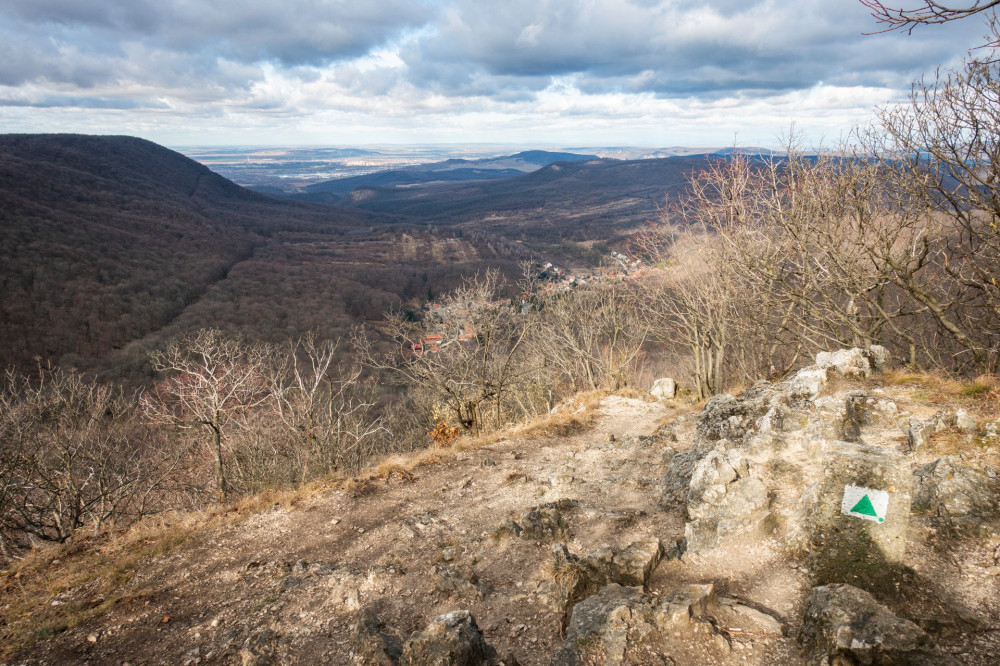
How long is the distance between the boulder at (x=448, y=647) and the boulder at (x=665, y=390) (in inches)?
504

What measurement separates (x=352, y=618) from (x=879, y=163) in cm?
1301

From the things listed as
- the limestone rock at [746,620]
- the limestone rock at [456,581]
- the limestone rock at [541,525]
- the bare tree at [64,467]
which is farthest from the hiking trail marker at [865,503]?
the bare tree at [64,467]

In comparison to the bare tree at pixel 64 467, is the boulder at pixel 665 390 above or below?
above

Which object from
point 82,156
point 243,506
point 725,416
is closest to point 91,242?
point 82,156

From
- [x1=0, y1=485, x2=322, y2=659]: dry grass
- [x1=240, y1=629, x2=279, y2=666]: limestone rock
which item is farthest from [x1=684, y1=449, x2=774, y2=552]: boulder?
[x1=0, y1=485, x2=322, y2=659]: dry grass

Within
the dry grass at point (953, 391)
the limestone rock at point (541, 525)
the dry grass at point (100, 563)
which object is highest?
the dry grass at point (953, 391)

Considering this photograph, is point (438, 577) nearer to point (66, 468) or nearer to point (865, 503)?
point (865, 503)

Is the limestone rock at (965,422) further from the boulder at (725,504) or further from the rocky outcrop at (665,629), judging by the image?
the rocky outcrop at (665,629)

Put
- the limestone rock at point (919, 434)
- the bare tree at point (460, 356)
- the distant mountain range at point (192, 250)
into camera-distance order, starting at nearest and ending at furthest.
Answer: the limestone rock at point (919, 434) → the bare tree at point (460, 356) → the distant mountain range at point (192, 250)

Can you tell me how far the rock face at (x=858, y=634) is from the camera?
360cm

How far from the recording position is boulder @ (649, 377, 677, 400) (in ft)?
54.0

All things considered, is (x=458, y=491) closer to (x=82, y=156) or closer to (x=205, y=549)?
(x=205, y=549)

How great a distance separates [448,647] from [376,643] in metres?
0.83

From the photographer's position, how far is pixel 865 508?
16.9ft
